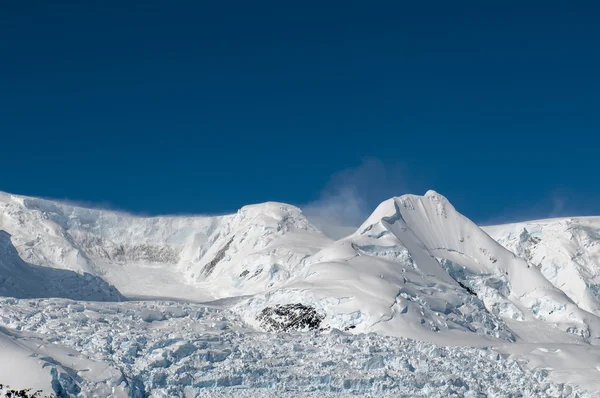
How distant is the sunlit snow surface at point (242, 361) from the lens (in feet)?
162

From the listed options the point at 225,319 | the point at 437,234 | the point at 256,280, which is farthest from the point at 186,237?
→ the point at 225,319

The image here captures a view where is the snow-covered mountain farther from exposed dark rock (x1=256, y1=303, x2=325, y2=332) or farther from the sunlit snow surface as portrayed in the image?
the sunlit snow surface

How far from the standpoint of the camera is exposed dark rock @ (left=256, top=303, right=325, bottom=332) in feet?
225

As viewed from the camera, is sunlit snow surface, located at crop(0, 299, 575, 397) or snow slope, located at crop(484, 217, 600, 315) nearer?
sunlit snow surface, located at crop(0, 299, 575, 397)

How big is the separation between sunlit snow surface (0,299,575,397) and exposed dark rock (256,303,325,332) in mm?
5981

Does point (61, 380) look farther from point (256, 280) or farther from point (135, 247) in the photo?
point (135, 247)

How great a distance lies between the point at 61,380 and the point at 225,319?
27814mm

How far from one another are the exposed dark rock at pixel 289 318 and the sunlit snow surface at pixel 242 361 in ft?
19.6


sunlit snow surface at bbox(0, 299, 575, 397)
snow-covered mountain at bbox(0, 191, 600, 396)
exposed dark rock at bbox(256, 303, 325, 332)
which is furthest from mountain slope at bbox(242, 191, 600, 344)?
sunlit snow surface at bbox(0, 299, 575, 397)

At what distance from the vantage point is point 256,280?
123m

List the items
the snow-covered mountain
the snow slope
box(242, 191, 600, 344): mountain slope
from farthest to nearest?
the snow slope < box(242, 191, 600, 344): mountain slope < the snow-covered mountain


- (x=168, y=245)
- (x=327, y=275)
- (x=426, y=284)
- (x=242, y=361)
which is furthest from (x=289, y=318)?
(x=168, y=245)

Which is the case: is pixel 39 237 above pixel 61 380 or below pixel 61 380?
above

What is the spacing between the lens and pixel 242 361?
54.7 m
